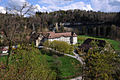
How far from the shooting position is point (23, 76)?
15.7 ft

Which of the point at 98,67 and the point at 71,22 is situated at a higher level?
the point at 71,22

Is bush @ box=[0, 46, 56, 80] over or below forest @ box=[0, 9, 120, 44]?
below

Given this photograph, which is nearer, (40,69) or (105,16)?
(40,69)

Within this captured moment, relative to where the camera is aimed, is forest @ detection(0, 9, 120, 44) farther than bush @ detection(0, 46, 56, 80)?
Yes

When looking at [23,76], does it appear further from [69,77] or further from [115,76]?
[69,77]

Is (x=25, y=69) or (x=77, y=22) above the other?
(x=77, y=22)

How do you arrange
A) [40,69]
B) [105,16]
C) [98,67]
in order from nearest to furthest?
[98,67], [40,69], [105,16]

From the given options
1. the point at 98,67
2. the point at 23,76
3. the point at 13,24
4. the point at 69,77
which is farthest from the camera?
the point at 69,77

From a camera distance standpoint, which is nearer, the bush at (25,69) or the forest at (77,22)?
the bush at (25,69)

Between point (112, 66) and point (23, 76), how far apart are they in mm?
4524

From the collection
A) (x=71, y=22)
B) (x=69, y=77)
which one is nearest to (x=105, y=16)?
(x=71, y=22)

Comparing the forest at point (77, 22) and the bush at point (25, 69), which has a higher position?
the forest at point (77, 22)

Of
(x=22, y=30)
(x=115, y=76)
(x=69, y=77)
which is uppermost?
(x=22, y=30)

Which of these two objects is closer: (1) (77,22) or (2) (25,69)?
(2) (25,69)
